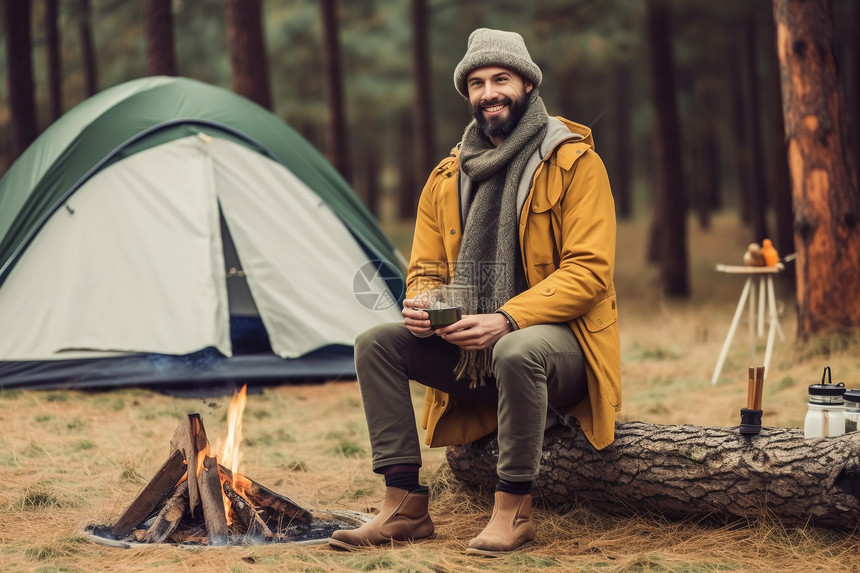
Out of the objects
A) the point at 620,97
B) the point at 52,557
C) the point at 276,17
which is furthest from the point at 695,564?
the point at 620,97

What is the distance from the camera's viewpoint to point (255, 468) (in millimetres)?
4535

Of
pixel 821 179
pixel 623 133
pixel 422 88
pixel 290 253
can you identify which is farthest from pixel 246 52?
pixel 623 133

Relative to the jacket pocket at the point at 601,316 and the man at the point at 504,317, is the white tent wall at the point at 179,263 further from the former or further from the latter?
the jacket pocket at the point at 601,316

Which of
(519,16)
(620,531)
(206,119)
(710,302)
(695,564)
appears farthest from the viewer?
(519,16)

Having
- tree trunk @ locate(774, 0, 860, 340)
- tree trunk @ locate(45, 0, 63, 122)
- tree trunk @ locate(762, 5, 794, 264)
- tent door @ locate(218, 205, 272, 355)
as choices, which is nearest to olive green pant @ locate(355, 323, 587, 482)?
tent door @ locate(218, 205, 272, 355)

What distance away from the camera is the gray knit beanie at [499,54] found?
3486 mm

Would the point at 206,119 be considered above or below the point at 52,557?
above

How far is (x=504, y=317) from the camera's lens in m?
3.24

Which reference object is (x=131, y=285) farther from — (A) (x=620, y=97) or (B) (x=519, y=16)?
(A) (x=620, y=97)

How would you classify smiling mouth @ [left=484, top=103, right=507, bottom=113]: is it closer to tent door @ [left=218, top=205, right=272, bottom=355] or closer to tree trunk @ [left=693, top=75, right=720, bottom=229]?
tent door @ [left=218, top=205, right=272, bottom=355]

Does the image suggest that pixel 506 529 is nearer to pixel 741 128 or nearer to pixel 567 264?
pixel 567 264

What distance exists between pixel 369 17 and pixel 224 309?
12.1 meters

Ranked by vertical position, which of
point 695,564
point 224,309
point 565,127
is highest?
point 565,127

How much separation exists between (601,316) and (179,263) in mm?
3727
